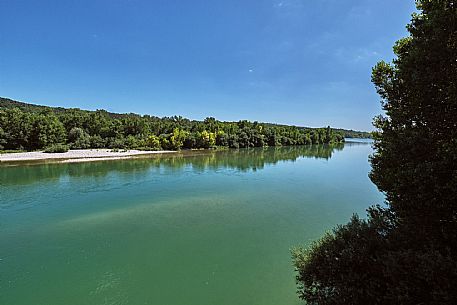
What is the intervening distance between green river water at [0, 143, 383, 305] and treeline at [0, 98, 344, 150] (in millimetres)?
41052

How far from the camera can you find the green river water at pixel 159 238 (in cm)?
874

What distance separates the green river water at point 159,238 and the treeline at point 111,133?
1616 inches

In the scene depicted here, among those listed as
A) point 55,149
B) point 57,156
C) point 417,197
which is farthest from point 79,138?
point 417,197

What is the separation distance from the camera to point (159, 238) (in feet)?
43.5

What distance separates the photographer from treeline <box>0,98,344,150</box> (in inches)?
2345

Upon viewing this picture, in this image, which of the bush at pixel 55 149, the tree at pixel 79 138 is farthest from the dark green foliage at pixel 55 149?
the tree at pixel 79 138

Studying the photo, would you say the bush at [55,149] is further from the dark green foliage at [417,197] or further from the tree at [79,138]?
the dark green foliage at [417,197]

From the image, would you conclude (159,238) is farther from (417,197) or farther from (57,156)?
(57,156)

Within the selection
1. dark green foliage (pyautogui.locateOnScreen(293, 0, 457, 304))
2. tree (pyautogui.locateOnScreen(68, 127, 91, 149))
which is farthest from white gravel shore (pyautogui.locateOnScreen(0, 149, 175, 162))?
dark green foliage (pyautogui.locateOnScreen(293, 0, 457, 304))

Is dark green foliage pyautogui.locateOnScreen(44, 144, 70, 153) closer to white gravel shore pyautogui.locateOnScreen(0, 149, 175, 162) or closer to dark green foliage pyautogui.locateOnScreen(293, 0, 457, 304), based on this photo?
white gravel shore pyautogui.locateOnScreen(0, 149, 175, 162)

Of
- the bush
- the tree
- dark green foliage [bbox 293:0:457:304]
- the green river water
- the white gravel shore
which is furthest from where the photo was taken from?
the tree

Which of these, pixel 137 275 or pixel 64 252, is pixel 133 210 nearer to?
pixel 64 252

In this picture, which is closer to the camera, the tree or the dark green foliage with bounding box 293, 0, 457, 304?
the dark green foliage with bounding box 293, 0, 457, 304

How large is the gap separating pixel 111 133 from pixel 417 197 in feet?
267
